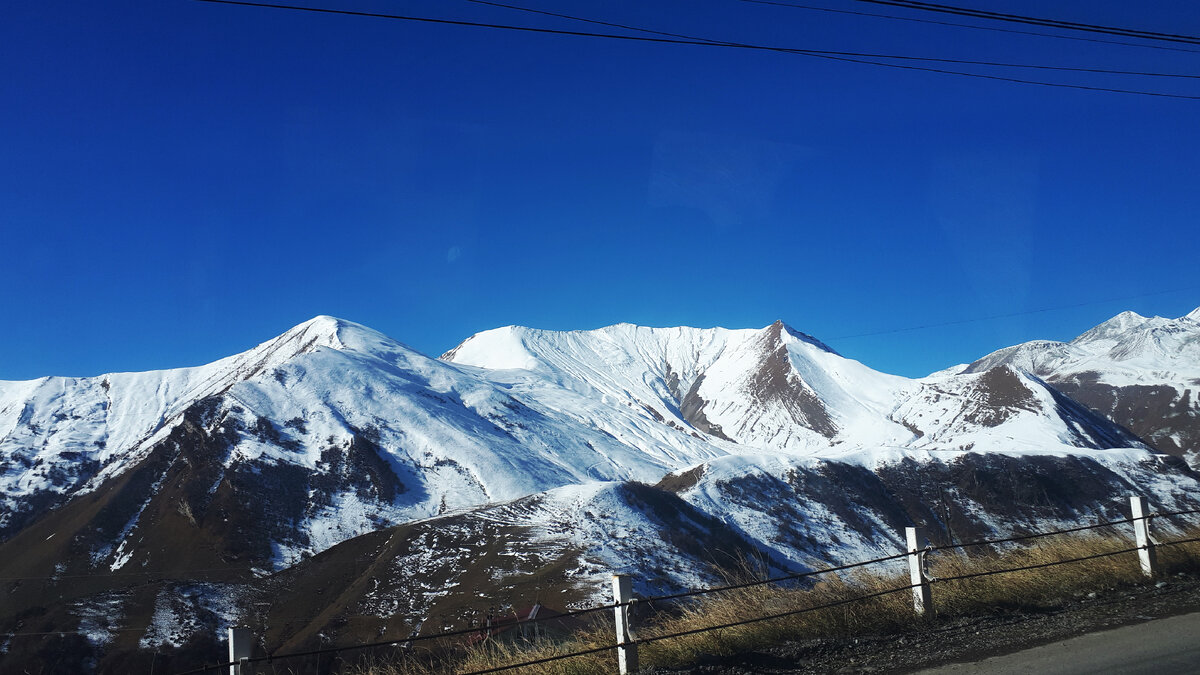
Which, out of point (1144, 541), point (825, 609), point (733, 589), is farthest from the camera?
point (1144, 541)

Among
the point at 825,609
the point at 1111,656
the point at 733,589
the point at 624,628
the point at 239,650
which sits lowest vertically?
the point at 1111,656

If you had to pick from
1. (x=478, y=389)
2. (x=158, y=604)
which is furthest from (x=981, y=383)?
(x=158, y=604)

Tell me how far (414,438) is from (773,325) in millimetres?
113418

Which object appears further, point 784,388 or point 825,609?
point 784,388

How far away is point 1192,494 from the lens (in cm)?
7231

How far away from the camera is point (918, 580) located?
8367mm

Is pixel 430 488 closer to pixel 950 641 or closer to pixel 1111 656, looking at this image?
pixel 950 641

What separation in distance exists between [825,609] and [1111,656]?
8.40 feet

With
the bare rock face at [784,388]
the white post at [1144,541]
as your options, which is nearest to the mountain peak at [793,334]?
the bare rock face at [784,388]

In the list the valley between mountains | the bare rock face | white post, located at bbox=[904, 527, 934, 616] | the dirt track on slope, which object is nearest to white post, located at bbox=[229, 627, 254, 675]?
the dirt track on slope

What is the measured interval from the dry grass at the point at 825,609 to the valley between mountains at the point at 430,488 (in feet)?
5.13

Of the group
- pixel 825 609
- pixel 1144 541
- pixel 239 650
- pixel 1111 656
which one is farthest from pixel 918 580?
pixel 239 650

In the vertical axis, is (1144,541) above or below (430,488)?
below

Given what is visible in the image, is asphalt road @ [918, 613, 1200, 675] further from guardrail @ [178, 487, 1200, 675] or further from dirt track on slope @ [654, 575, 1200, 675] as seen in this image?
guardrail @ [178, 487, 1200, 675]
